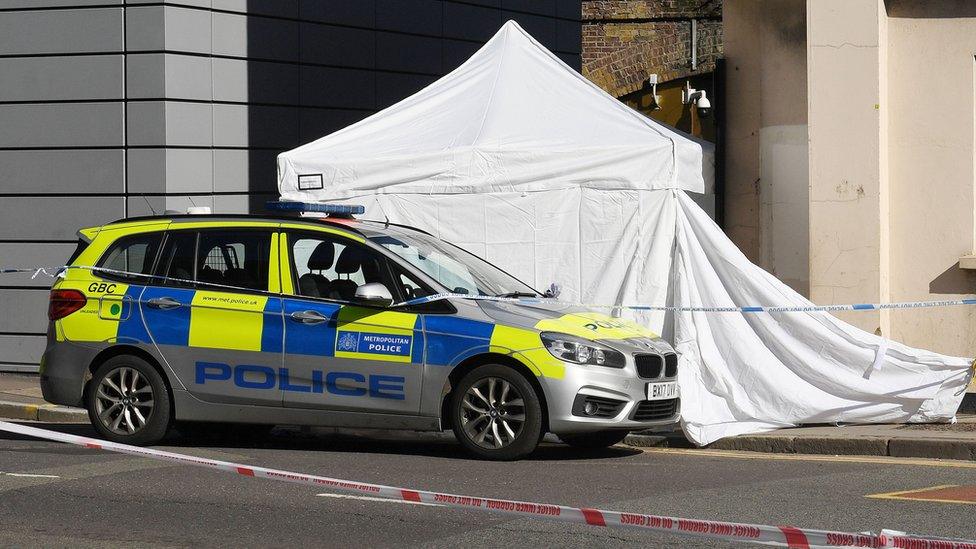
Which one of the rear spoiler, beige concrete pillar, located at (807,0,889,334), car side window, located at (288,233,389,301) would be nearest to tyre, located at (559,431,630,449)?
car side window, located at (288,233,389,301)

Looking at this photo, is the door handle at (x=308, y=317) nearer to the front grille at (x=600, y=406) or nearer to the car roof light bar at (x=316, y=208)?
the car roof light bar at (x=316, y=208)

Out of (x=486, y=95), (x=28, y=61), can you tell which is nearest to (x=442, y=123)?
(x=486, y=95)

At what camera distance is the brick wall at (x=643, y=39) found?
25.0m

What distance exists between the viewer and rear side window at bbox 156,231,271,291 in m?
10.1

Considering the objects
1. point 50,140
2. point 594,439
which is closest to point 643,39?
point 50,140

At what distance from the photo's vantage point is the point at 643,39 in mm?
25484

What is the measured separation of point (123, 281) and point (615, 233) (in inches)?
155

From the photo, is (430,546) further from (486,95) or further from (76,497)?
(486,95)

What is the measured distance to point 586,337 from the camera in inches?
370

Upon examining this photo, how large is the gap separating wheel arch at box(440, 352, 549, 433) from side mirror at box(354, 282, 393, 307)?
66 cm

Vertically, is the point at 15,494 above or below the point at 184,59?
below

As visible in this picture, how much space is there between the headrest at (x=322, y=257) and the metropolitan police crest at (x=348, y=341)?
0.58 meters

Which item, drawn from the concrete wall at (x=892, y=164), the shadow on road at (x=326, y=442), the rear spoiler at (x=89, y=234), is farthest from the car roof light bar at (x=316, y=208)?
the concrete wall at (x=892, y=164)

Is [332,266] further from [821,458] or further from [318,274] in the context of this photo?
[821,458]
